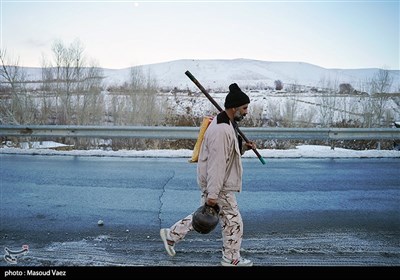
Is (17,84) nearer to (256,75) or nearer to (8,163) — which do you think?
(8,163)

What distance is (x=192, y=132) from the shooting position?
34.4 feet

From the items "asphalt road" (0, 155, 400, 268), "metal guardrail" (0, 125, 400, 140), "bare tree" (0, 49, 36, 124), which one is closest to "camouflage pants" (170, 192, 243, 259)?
"asphalt road" (0, 155, 400, 268)

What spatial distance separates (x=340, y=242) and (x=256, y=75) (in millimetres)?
93586

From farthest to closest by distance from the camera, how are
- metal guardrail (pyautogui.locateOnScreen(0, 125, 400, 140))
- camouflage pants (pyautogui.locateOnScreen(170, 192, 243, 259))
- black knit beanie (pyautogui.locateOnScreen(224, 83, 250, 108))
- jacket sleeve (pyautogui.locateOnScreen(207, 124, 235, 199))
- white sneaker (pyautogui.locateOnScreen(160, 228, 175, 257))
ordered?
1. metal guardrail (pyautogui.locateOnScreen(0, 125, 400, 140))
2. white sneaker (pyautogui.locateOnScreen(160, 228, 175, 257))
3. camouflage pants (pyautogui.locateOnScreen(170, 192, 243, 259))
4. black knit beanie (pyautogui.locateOnScreen(224, 83, 250, 108))
5. jacket sleeve (pyautogui.locateOnScreen(207, 124, 235, 199))

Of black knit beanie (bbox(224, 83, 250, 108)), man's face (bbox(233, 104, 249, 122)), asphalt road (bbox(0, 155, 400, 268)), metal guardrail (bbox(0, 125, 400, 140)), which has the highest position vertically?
black knit beanie (bbox(224, 83, 250, 108))

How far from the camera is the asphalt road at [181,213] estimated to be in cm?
412

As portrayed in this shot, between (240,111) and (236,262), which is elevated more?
(240,111)

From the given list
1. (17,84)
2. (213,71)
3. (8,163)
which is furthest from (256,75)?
(8,163)

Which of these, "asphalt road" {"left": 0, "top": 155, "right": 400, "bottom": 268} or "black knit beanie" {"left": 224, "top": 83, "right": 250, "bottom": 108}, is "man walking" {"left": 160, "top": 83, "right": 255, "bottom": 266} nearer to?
"black knit beanie" {"left": 224, "top": 83, "right": 250, "bottom": 108}

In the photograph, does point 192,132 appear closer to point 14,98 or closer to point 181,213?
point 181,213

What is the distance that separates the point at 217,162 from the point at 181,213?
227 cm

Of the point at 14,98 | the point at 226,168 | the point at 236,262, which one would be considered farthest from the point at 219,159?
the point at 14,98

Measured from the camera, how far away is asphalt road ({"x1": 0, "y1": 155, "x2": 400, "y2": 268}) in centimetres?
412

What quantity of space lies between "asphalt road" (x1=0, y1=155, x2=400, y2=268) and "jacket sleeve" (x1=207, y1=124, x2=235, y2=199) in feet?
2.97
